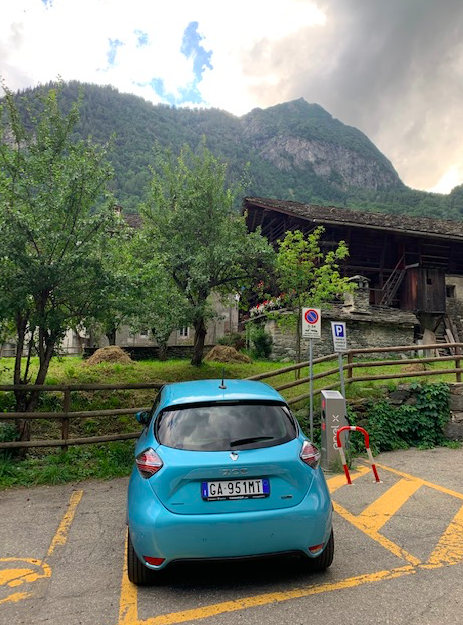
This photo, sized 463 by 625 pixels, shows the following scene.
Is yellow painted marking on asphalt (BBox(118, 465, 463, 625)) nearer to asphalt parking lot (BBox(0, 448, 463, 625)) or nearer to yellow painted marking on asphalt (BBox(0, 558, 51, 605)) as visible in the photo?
asphalt parking lot (BBox(0, 448, 463, 625))

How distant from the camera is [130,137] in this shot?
87.8 m

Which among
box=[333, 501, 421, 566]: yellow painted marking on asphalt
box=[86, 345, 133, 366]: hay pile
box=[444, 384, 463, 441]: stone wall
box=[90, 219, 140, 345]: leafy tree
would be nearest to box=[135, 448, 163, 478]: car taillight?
box=[333, 501, 421, 566]: yellow painted marking on asphalt

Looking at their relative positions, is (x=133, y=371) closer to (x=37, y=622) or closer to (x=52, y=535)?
(x=52, y=535)

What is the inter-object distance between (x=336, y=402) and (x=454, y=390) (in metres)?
3.95

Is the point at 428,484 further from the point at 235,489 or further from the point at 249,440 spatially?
the point at 235,489

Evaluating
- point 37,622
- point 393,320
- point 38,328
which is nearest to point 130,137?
point 393,320

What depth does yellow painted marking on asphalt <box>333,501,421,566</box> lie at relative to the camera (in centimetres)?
376

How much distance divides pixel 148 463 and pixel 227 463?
63 cm

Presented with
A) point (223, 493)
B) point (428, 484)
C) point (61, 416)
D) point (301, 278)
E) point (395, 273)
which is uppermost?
point (395, 273)

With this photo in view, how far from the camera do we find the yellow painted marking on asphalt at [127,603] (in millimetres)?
2879

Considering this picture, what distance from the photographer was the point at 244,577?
3418 millimetres

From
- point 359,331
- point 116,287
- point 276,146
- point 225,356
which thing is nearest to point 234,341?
point 225,356

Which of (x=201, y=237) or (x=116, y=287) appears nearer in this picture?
(x=116, y=287)

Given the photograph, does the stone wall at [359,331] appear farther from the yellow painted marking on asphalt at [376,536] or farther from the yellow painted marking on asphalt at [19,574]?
the yellow painted marking on asphalt at [19,574]
